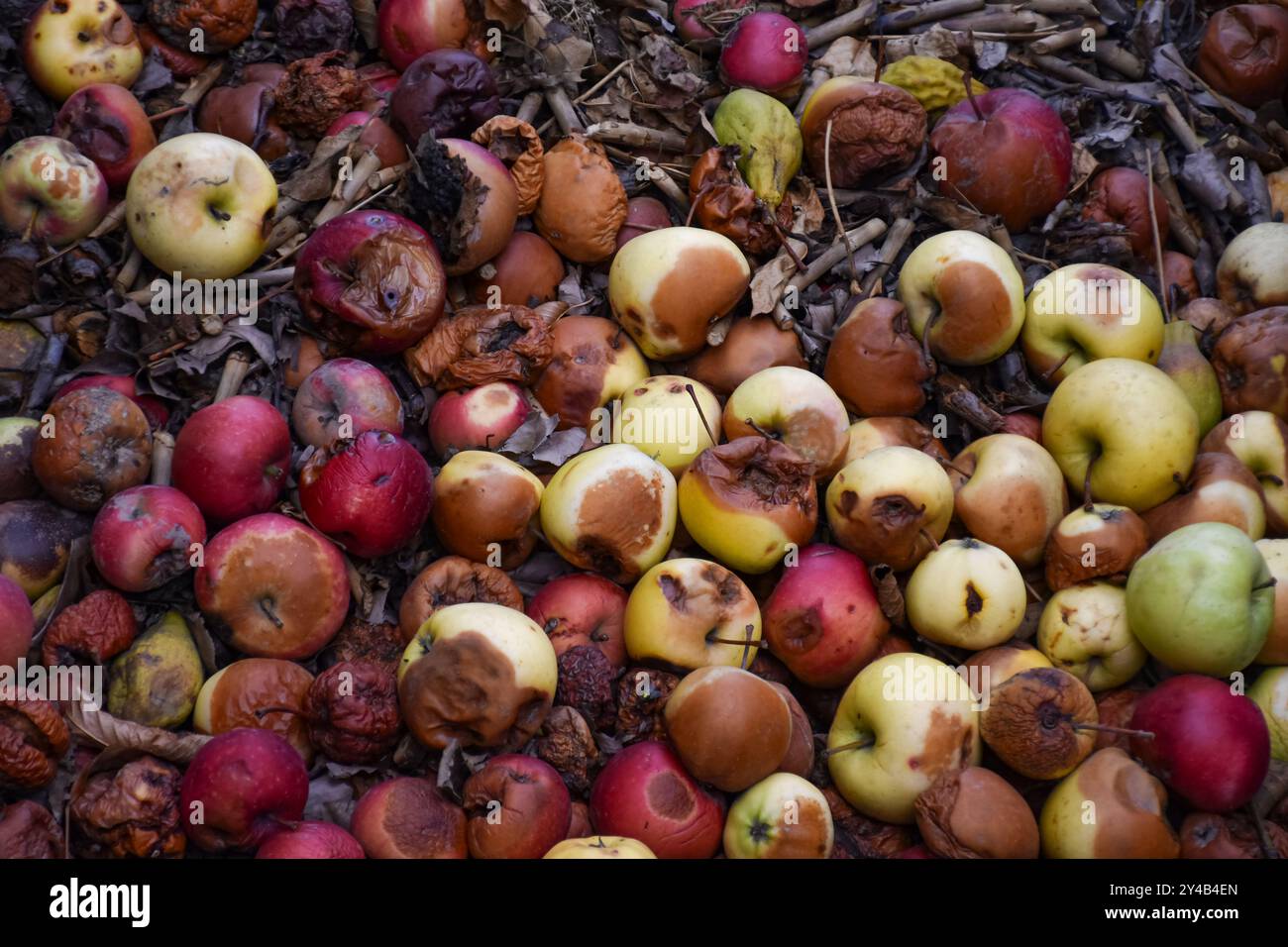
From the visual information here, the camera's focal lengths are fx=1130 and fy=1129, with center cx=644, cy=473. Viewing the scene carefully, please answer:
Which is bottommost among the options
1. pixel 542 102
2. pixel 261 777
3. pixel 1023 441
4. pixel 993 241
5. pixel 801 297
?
pixel 261 777

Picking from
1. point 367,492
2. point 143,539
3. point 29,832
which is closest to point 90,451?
point 143,539

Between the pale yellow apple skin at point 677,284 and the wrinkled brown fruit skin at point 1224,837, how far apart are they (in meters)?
2.34

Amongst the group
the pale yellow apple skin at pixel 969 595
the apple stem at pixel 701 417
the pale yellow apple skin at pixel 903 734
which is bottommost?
the pale yellow apple skin at pixel 903 734

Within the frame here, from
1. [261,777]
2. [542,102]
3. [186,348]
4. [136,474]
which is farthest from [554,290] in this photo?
[261,777]

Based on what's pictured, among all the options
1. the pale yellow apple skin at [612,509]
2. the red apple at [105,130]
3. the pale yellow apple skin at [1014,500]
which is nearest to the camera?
the pale yellow apple skin at [612,509]

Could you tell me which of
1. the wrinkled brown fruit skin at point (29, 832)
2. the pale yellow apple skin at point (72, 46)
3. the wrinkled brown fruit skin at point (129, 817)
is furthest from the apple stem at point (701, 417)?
the pale yellow apple skin at point (72, 46)

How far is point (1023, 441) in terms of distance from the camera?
404 centimetres

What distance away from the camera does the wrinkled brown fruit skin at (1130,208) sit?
472cm

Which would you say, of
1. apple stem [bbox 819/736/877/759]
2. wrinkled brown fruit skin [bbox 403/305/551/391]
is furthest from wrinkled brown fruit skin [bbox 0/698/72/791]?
apple stem [bbox 819/736/877/759]

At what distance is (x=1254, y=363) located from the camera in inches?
165

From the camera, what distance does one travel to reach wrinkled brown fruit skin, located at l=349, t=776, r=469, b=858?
3.24 m

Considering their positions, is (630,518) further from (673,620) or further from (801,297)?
(801,297)

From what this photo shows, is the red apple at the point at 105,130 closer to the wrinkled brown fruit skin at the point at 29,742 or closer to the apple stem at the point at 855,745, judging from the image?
the wrinkled brown fruit skin at the point at 29,742
